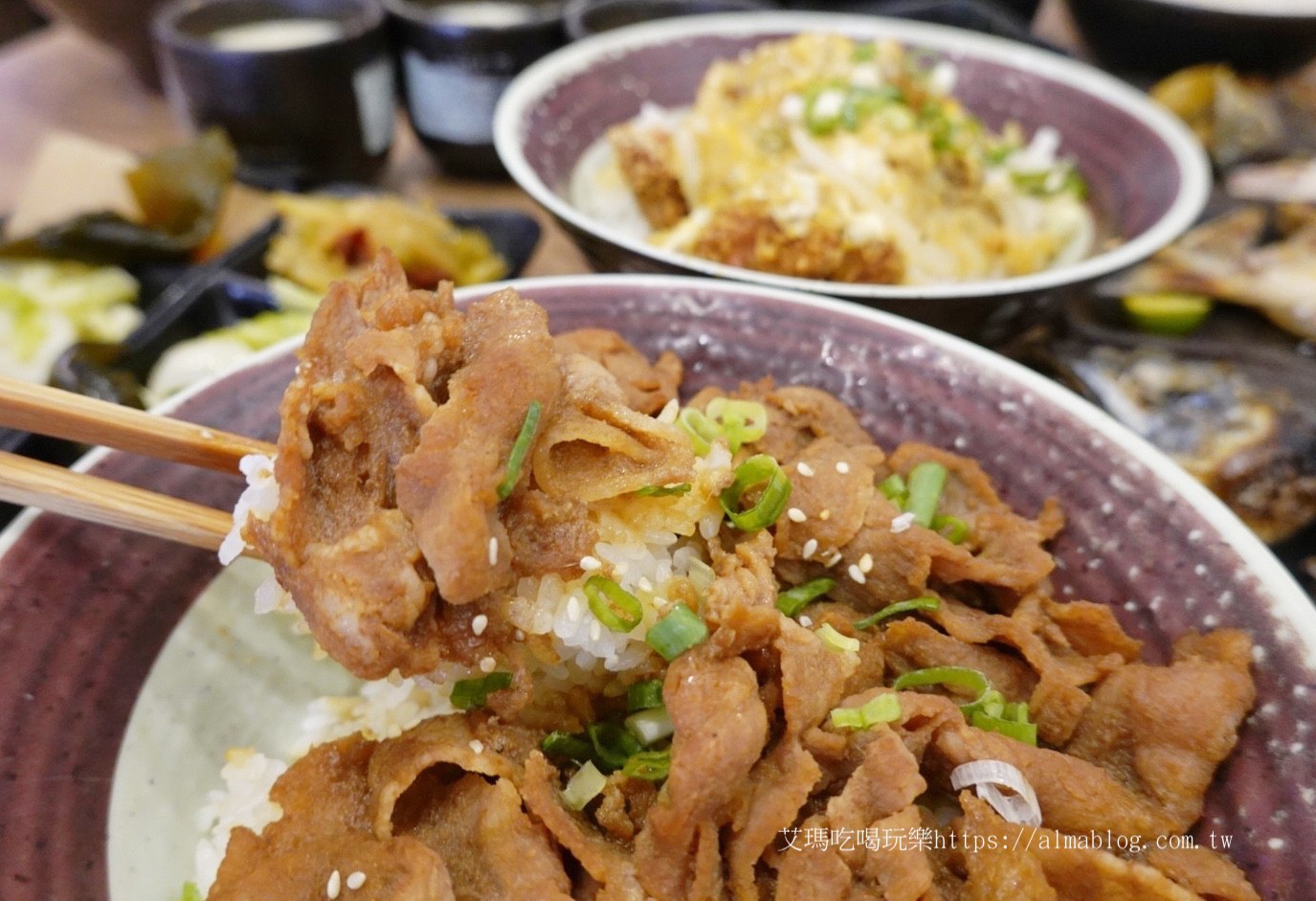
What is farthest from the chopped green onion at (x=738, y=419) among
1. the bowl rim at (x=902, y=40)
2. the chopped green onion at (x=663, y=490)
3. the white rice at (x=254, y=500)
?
the white rice at (x=254, y=500)

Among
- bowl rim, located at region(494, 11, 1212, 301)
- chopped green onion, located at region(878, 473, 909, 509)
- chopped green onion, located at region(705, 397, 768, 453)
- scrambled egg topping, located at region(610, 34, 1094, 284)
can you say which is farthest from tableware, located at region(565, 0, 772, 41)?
chopped green onion, located at region(878, 473, 909, 509)

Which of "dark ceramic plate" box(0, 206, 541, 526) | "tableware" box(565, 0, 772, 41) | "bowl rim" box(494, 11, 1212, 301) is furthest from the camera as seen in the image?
"tableware" box(565, 0, 772, 41)

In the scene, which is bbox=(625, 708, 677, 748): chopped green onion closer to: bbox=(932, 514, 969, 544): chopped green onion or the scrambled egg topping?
bbox=(932, 514, 969, 544): chopped green onion

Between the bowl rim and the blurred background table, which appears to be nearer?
the bowl rim

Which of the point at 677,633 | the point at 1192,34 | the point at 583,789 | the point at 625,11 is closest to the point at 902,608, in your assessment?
the point at 677,633

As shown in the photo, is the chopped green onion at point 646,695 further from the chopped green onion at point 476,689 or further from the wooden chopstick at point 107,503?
the wooden chopstick at point 107,503

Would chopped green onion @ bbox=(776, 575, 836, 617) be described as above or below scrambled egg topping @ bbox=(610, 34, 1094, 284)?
below
